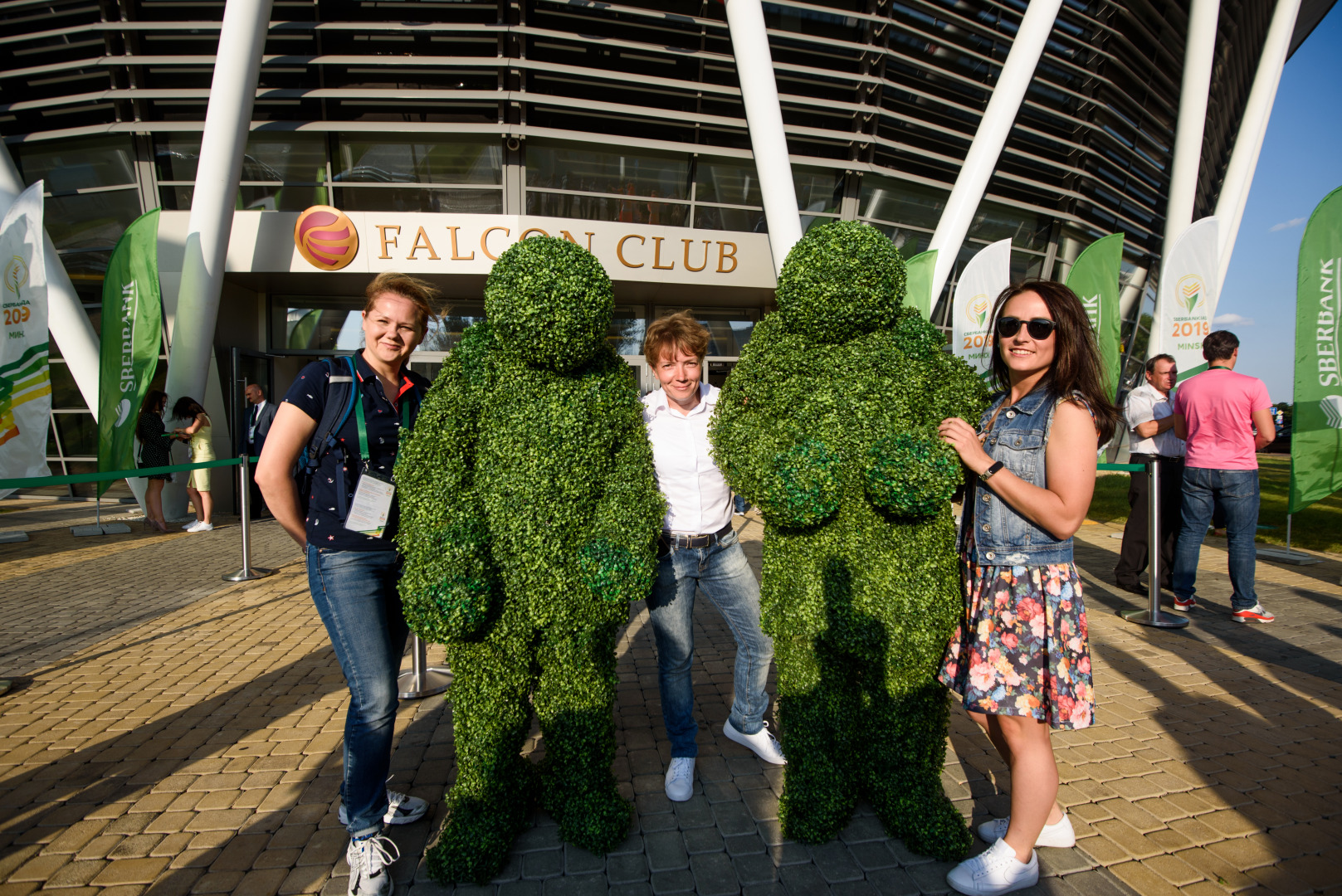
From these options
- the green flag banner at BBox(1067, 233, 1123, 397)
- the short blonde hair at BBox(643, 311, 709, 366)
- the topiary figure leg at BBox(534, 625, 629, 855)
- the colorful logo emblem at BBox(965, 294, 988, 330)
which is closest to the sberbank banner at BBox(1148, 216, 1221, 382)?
the green flag banner at BBox(1067, 233, 1123, 397)

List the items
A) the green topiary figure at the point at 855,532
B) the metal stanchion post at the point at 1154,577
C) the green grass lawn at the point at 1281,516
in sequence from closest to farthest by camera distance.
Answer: the green topiary figure at the point at 855,532 < the metal stanchion post at the point at 1154,577 < the green grass lawn at the point at 1281,516

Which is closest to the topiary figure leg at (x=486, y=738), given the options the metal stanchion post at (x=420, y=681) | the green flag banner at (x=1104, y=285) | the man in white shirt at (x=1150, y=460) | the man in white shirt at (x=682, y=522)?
the man in white shirt at (x=682, y=522)

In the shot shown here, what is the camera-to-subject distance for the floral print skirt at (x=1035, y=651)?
6.42 feet

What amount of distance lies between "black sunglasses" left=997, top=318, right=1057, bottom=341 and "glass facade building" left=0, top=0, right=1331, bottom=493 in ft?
26.3

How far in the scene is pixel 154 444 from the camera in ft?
25.5

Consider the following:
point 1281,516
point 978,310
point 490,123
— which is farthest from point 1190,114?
point 490,123

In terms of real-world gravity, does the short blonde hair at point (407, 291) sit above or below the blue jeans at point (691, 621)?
→ above

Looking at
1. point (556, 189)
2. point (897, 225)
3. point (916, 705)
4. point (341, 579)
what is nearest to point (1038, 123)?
point (897, 225)

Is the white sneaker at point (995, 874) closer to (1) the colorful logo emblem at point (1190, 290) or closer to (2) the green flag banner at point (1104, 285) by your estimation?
(2) the green flag banner at point (1104, 285)

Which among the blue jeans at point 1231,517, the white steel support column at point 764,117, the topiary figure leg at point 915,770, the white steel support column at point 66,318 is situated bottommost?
the topiary figure leg at point 915,770

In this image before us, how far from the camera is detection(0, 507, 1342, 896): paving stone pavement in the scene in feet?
7.06

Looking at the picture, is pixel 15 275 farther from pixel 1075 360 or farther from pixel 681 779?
pixel 1075 360

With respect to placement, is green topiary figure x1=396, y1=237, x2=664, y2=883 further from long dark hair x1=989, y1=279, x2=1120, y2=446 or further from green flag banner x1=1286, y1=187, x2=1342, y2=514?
green flag banner x1=1286, y1=187, x2=1342, y2=514

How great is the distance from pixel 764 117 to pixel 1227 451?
6298mm
